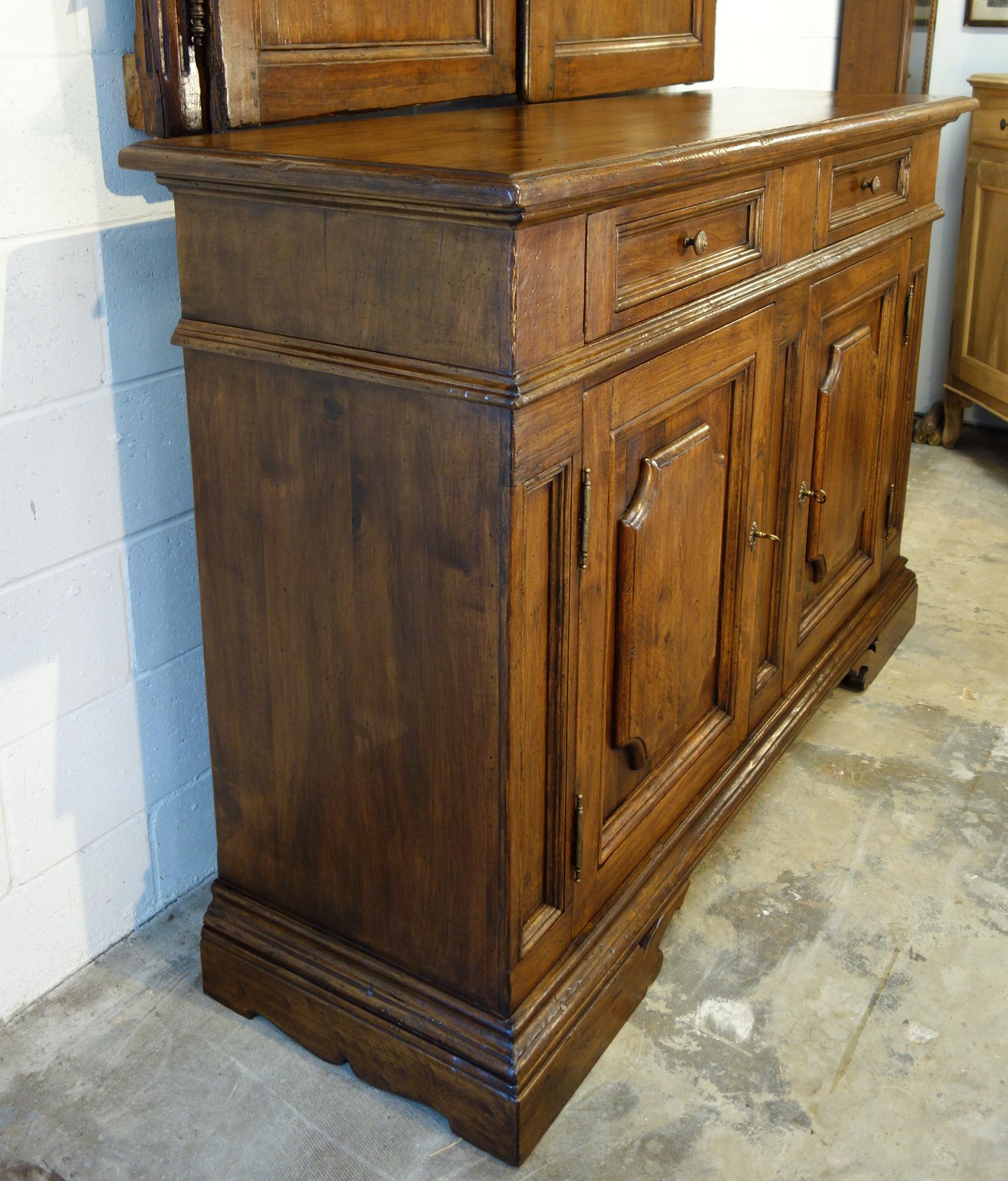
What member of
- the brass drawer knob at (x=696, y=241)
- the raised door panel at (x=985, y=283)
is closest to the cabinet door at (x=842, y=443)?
the brass drawer knob at (x=696, y=241)

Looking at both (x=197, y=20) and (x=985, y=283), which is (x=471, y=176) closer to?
(x=197, y=20)

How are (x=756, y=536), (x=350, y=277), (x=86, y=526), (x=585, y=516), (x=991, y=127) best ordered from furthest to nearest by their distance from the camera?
(x=991, y=127) < (x=756, y=536) < (x=86, y=526) < (x=585, y=516) < (x=350, y=277)

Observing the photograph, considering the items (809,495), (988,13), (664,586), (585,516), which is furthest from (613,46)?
(988,13)

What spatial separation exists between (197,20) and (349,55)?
29cm

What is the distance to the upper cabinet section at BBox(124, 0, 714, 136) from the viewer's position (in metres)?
1.50

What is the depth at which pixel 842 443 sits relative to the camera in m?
2.25

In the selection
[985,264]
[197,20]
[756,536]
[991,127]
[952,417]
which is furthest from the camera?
[952,417]

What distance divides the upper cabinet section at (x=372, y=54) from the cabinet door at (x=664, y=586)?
0.61 m

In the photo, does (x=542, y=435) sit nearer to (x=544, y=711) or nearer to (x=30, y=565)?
(x=544, y=711)

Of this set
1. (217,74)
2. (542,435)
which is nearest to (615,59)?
(217,74)

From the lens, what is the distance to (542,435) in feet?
4.22

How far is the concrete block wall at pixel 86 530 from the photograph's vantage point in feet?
4.85

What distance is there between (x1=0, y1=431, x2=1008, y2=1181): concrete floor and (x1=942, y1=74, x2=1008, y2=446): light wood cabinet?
6.58 ft

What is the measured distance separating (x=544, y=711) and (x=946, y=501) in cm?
262
